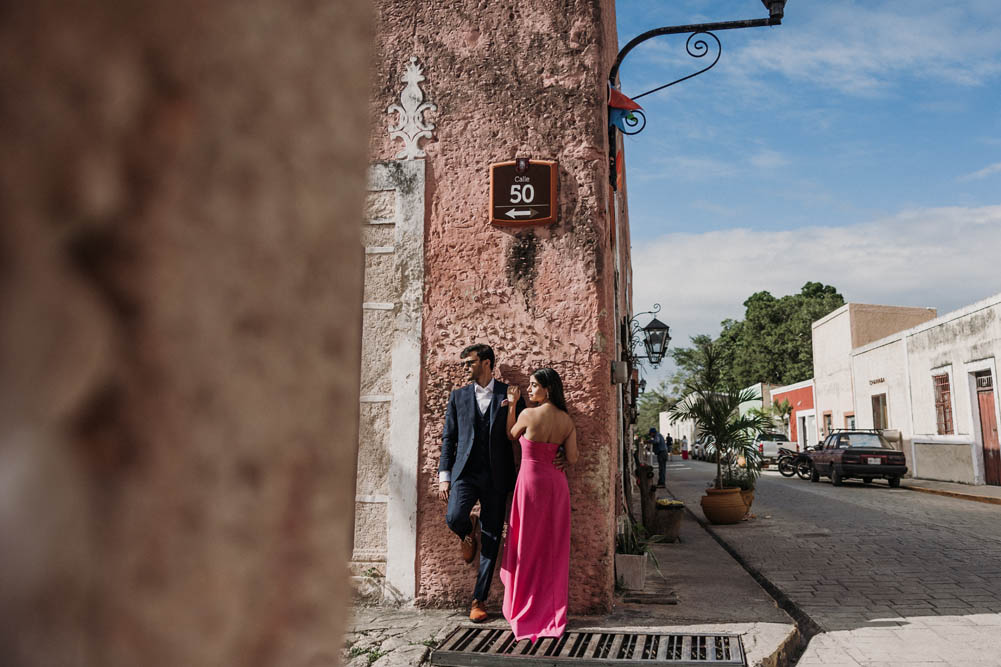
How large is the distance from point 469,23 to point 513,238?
5.77ft

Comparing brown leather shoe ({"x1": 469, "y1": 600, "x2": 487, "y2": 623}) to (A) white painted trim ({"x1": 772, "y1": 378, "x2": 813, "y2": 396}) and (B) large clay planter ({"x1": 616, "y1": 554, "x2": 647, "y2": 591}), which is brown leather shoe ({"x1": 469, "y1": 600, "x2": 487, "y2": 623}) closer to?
(B) large clay planter ({"x1": 616, "y1": 554, "x2": 647, "y2": 591})

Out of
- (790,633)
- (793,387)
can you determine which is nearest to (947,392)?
(793,387)

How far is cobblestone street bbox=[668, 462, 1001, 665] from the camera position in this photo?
4.14m

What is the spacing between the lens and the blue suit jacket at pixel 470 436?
15.4 feet

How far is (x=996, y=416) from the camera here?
16.7 metres

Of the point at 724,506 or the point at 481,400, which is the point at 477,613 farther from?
the point at 724,506

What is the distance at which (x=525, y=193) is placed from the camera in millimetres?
5023

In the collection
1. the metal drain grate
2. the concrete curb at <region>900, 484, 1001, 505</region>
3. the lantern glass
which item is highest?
the lantern glass

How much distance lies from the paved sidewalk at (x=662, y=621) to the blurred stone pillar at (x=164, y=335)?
3.62 metres

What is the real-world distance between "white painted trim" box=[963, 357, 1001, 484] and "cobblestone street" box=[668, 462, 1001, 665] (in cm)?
532

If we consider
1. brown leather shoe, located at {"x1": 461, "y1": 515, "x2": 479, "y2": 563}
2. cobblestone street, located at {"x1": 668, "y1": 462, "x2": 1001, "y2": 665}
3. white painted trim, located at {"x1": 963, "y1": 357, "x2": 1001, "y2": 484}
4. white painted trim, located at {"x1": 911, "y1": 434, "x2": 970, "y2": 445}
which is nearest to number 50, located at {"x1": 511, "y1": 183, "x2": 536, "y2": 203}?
brown leather shoe, located at {"x1": 461, "y1": 515, "x2": 479, "y2": 563}

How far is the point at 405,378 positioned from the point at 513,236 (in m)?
1.32

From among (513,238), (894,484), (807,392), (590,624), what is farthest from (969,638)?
(807,392)

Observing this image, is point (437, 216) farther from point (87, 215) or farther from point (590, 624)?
point (87, 215)
